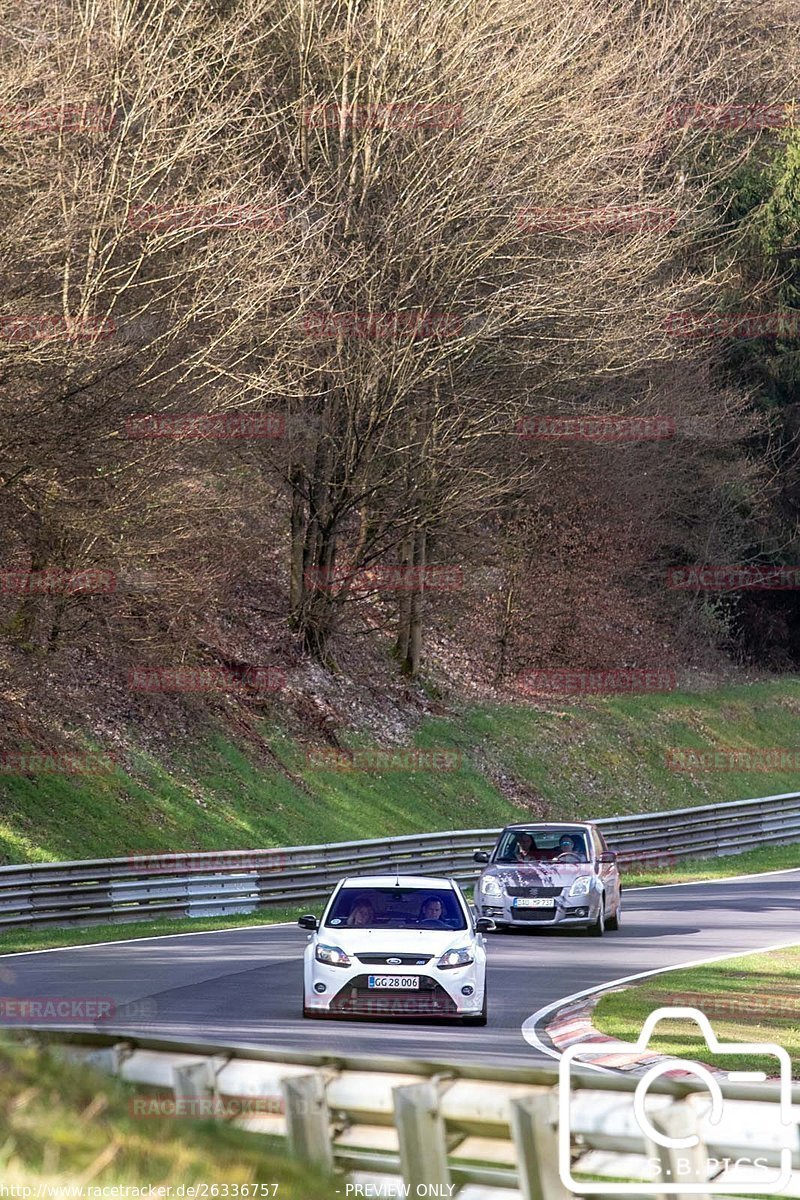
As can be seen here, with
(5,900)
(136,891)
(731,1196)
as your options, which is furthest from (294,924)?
(731,1196)

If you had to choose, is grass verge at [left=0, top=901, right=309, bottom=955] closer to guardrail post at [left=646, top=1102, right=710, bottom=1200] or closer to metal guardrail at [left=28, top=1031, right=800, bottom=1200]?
metal guardrail at [left=28, top=1031, right=800, bottom=1200]

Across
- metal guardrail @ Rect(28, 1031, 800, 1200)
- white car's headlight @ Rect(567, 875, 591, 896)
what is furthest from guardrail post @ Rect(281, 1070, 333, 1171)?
white car's headlight @ Rect(567, 875, 591, 896)

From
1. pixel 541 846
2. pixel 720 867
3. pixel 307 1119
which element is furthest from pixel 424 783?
pixel 307 1119

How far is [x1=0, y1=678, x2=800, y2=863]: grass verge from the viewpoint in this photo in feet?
90.4

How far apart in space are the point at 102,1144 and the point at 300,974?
596 inches

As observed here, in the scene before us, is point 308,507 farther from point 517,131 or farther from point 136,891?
point 136,891

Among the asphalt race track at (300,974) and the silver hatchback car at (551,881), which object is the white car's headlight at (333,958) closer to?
the asphalt race track at (300,974)

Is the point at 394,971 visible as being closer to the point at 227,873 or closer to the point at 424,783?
the point at 227,873

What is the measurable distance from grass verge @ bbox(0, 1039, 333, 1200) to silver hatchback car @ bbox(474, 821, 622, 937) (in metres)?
19.4

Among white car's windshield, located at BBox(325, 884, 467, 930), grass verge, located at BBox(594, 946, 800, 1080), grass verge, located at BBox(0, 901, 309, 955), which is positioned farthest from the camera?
grass verge, located at BBox(0, 901, 309, 955)

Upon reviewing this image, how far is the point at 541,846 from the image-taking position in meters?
24.2

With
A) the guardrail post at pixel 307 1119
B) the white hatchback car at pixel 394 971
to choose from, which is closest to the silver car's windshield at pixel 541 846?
the white hatchback car at pixel 394 971

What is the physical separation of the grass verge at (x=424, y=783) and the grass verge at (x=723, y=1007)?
11504mm

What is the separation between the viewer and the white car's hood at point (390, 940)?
50.2 ft
